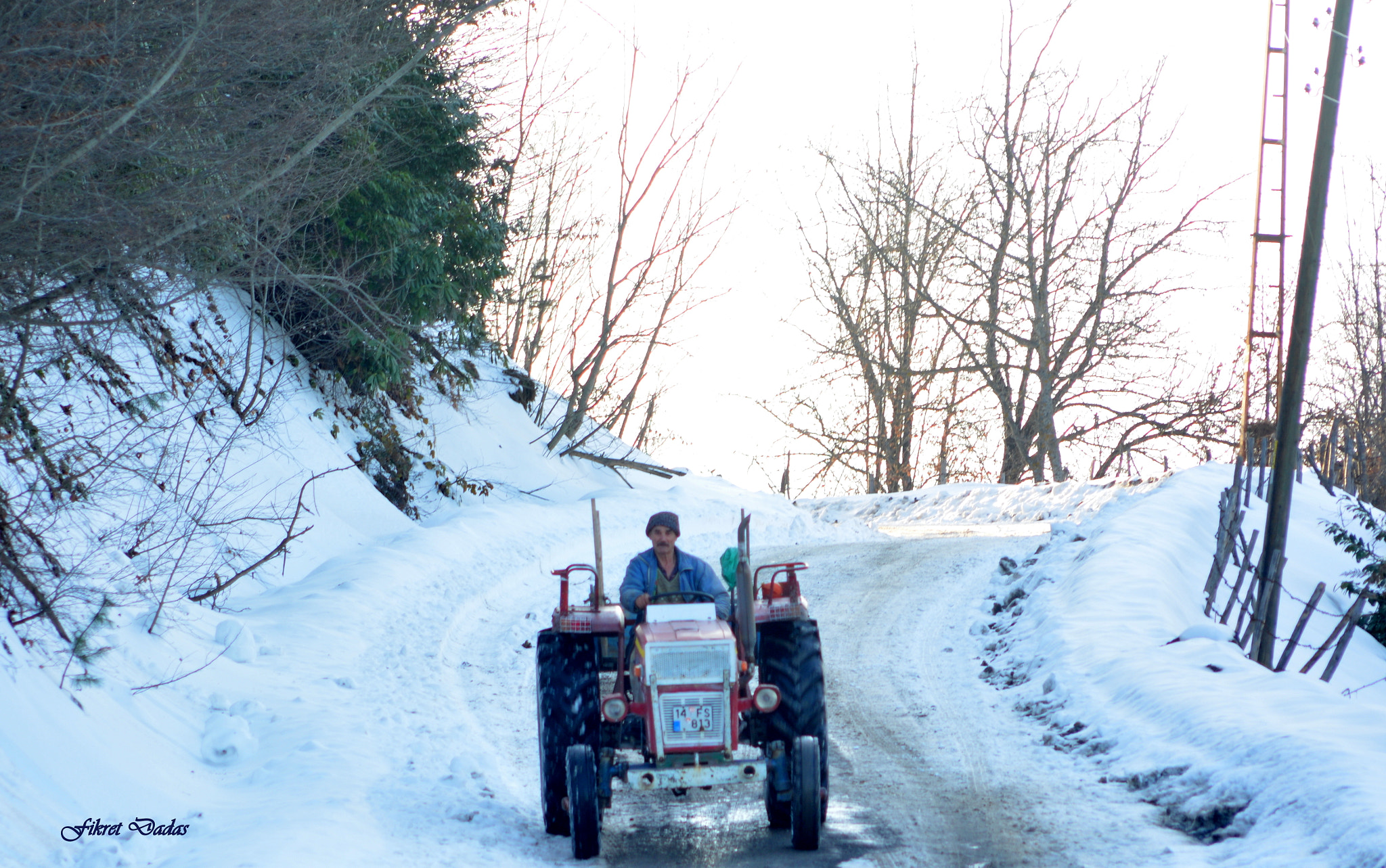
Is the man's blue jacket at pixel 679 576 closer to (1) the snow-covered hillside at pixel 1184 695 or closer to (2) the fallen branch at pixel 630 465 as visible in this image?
(1) the snow-covered hillside at pixel 1184 695

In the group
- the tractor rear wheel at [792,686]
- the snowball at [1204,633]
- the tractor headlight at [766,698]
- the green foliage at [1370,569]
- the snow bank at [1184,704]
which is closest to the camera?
the snow bank at [1184,704]

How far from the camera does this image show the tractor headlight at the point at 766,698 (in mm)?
5480

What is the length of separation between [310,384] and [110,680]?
10.9 metres

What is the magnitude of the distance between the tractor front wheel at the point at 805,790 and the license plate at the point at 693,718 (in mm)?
461

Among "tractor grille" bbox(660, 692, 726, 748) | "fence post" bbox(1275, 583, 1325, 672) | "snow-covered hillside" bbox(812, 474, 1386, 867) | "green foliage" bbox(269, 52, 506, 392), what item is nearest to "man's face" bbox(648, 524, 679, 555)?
"tractor grille" bbox(660, 692, 726, 748)

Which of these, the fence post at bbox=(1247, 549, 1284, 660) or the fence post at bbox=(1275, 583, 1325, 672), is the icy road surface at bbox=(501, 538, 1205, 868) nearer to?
the fence post at bbox=(1275, 583, 1325, 672)

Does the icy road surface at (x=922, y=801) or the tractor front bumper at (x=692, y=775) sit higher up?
the tractor front bumper at (x=692, y=775)

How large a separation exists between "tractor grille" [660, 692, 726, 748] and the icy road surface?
0.64 metres

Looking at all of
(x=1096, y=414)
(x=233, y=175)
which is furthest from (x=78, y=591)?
(x=1096, y=414)

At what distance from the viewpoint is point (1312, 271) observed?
11.1 m

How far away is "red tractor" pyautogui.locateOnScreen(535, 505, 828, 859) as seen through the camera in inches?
206

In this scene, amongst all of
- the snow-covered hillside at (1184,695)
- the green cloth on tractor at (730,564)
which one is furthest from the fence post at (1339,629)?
the green cloth on tractor at (730,564)

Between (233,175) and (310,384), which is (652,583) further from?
(310,384)

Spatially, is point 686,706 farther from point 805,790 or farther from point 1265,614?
point 1265,614
